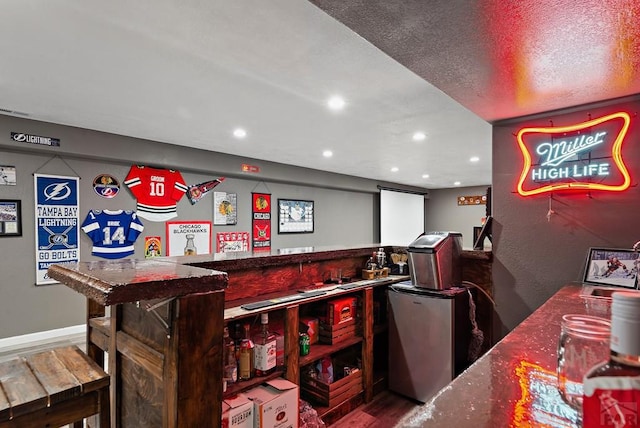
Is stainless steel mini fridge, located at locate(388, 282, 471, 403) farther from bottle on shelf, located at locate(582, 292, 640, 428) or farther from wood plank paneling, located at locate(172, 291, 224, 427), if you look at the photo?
bottle on shelf, located at locate(582, 292, 640, 428)

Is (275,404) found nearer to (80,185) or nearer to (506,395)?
(506,395)

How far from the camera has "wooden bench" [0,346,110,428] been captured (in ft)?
3.31

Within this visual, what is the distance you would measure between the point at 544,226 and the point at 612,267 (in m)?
0.50

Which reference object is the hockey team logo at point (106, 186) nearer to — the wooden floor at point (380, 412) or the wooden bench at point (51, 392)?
the wooden bench at point (51, 392)

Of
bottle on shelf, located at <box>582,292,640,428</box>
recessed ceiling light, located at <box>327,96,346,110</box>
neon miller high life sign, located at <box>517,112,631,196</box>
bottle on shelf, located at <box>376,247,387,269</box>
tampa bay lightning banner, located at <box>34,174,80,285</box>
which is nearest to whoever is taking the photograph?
bottle on shelf, located at <box>582,292,640,428</box>

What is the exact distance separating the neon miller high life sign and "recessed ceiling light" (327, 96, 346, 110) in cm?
149

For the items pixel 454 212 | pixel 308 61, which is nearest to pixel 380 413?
pixel 308 61

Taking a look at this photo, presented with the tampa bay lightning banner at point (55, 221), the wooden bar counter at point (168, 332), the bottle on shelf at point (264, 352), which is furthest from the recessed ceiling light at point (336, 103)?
the tampa bay lightning banner at point (55, 221)

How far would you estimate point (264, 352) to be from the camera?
1.95 meters

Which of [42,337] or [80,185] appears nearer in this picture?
[42,337]

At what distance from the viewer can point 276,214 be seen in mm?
7082

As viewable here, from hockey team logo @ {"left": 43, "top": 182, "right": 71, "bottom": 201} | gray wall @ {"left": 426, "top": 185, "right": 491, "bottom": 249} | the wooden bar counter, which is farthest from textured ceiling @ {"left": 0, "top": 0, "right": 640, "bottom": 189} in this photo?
gray wall @ {"left": 426, "top": 185, "right": 491, "bottom": 249}

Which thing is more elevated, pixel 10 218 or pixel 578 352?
pixel 10 218

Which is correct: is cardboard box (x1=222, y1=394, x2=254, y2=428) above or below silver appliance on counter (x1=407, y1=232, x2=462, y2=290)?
below
